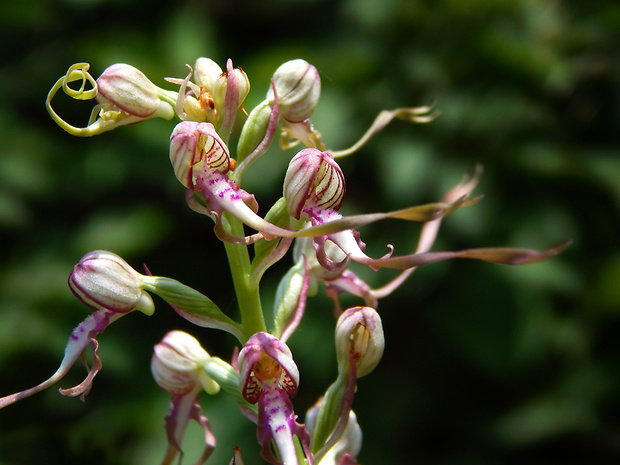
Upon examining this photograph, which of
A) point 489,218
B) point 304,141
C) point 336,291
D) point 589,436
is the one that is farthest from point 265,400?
point 589,436

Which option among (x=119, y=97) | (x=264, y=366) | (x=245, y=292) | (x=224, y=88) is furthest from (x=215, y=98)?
(x=264, y=366)

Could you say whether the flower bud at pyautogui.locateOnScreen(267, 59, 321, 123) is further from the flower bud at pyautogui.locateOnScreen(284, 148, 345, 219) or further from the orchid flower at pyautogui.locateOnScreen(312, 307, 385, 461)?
the orchid flower at pyautogui.locateOnScreen(312, 307, 385, 461)

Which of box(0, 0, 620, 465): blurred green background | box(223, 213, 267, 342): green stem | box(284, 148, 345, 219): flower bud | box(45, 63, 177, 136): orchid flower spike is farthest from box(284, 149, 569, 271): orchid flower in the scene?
box(0, 0, 620, 465): blurred green background

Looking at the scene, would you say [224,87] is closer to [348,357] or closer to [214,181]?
[214,181]

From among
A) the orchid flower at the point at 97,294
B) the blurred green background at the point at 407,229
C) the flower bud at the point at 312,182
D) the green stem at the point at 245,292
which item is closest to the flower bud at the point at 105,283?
the orchid flower at the point at 97,294

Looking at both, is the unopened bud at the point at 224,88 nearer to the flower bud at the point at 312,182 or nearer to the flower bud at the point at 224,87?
the flower bud at the point at 224,87

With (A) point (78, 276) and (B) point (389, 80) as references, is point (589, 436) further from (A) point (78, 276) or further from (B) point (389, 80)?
(A) point (78, 276)
